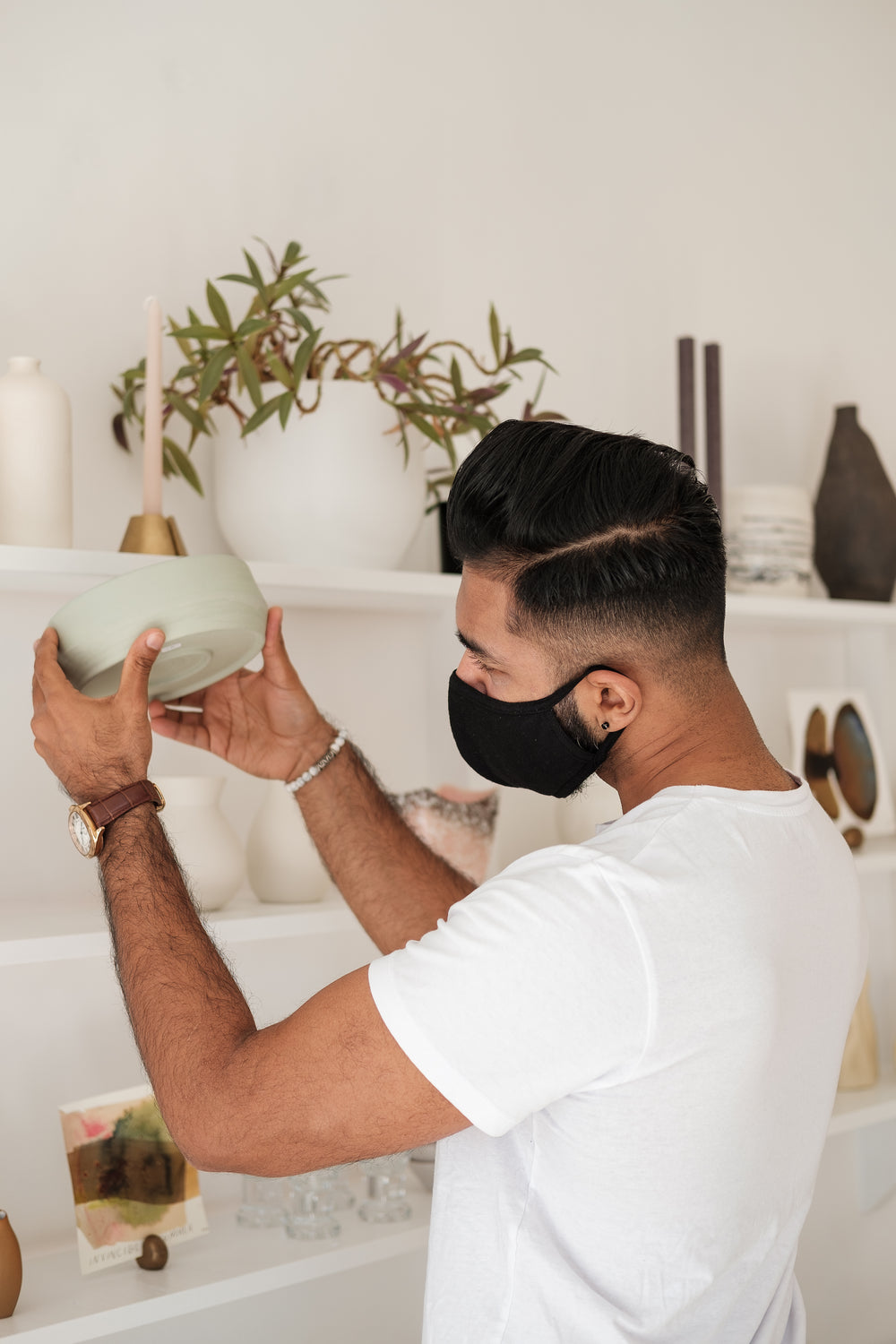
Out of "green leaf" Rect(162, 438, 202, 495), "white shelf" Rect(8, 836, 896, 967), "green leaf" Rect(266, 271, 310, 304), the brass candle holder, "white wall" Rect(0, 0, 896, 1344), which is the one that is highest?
"white wall" Rect(0, 0, 896, 1344)

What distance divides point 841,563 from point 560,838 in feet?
2.30

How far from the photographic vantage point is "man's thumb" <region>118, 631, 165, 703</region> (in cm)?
98

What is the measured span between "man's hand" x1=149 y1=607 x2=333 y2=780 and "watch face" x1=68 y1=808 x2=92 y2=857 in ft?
1.03

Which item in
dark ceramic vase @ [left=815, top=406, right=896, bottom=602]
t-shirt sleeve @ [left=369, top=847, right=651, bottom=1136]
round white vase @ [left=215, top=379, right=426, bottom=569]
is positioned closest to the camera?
t-shirt sleeve @ [left=369, top=847, right=651, bottom=1136]

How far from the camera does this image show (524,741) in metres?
1.03

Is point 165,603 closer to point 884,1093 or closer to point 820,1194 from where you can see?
point 884,1093

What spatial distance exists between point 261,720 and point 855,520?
113 cm

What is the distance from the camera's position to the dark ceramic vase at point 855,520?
197cm

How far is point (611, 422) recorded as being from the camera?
6.31 ft

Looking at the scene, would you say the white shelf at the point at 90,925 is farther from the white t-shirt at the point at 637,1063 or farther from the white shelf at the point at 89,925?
the white t-shirt at the point at 637,1063

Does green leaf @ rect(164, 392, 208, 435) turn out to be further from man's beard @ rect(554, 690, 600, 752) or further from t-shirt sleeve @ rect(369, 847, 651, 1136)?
t-shirt sleeve @ rect(369, 847, 651, 1136)

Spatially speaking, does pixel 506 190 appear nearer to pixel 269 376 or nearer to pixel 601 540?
pixel 269 376

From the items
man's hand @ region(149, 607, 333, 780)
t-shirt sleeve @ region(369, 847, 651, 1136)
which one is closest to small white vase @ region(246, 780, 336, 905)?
man's hand @ region(149, 607, 333, 780)

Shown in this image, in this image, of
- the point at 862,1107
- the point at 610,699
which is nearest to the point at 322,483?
the point at 610,699
